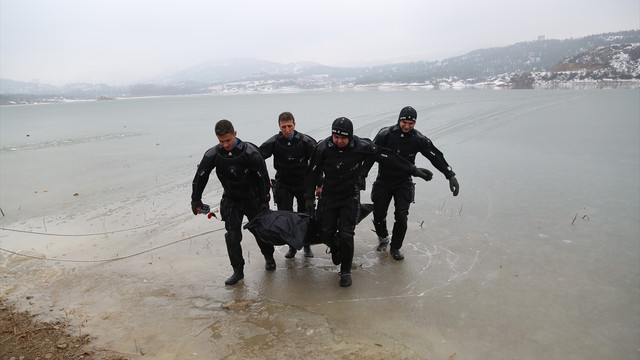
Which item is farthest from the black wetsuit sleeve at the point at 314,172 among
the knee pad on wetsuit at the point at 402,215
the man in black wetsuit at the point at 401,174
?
the knee pad on wetsuit at the point at 402,215

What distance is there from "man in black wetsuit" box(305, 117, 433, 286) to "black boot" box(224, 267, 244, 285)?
3.39 ft

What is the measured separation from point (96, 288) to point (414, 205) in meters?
5.11

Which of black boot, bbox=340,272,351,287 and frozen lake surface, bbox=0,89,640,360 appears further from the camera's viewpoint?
black boot, bbox=340,272,351,287

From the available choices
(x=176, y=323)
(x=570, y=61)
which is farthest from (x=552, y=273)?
(x=570, y=61)

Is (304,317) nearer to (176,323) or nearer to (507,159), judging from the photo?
(176,323)

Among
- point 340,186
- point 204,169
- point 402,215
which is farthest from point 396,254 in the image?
point 204,169

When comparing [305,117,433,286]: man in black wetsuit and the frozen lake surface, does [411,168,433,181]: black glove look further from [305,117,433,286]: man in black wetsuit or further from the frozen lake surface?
the frozen lake surface

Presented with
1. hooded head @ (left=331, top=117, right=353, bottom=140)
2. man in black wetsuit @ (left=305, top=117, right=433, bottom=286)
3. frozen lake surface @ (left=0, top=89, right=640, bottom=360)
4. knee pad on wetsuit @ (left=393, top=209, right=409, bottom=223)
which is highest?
hooded head @ (left=331, top=117, right=353, bottom=140)

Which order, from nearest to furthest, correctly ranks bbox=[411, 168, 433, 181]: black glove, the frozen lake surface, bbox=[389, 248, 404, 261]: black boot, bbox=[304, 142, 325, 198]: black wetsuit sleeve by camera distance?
the frozen lake surface, bbox=[304, 142, 325, 198]: black wetsuit sleeve, bbox=[411, 168, 433, 181]: black glove, bbox=[389, 248, 404, 261]: black boot

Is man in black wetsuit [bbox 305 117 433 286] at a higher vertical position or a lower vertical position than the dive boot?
higher

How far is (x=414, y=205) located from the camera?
6.82 meters

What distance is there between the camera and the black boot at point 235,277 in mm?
4176

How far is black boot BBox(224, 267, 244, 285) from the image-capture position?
4.18 meters

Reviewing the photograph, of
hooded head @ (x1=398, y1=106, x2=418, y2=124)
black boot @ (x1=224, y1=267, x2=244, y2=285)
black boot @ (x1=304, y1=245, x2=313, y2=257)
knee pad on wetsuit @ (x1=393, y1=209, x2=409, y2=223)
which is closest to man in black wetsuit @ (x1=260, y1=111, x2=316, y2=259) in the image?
black boot @ (x1=304, y1=245, x2=313, y2=257)
